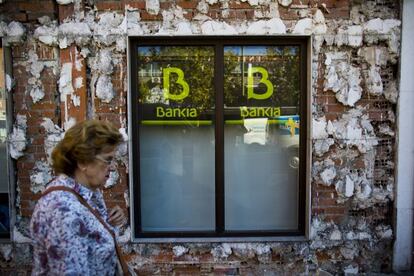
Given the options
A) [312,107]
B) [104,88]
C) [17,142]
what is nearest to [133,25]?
[104,88]

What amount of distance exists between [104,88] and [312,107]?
80.9 inches

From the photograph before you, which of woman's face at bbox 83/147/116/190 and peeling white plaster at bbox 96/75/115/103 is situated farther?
peeling white plaster at bbox 96/75/115/103

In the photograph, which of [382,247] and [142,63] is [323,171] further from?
[142,63]

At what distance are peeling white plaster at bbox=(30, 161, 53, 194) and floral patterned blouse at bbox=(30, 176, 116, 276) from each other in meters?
2.20

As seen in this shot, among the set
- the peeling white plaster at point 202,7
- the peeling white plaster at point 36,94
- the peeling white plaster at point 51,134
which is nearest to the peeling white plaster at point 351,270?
the peeling white plaster at point 202,7

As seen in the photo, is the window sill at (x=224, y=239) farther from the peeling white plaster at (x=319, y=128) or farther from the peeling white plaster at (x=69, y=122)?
the peeling white plaster at (x=69, y=122)

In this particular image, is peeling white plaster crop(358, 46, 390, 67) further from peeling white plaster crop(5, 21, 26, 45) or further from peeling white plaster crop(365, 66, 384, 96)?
peeling white plaster crop(5, 21, 26, 45)

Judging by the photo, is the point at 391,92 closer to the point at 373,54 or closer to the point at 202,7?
the point at 373,54

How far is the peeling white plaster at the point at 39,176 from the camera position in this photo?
3869 mm

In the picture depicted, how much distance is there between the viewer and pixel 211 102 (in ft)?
13.3

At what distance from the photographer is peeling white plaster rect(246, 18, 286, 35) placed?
3797mm

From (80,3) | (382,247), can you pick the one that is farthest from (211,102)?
(382,247)

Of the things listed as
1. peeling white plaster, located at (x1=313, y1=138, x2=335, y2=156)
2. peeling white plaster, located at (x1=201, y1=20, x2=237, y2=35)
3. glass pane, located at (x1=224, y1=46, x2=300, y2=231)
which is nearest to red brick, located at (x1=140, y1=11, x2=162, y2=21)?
peeling white plaster, located at (x1=201, y1=20, x2=237, y2=35)

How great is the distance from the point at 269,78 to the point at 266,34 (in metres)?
0.48
